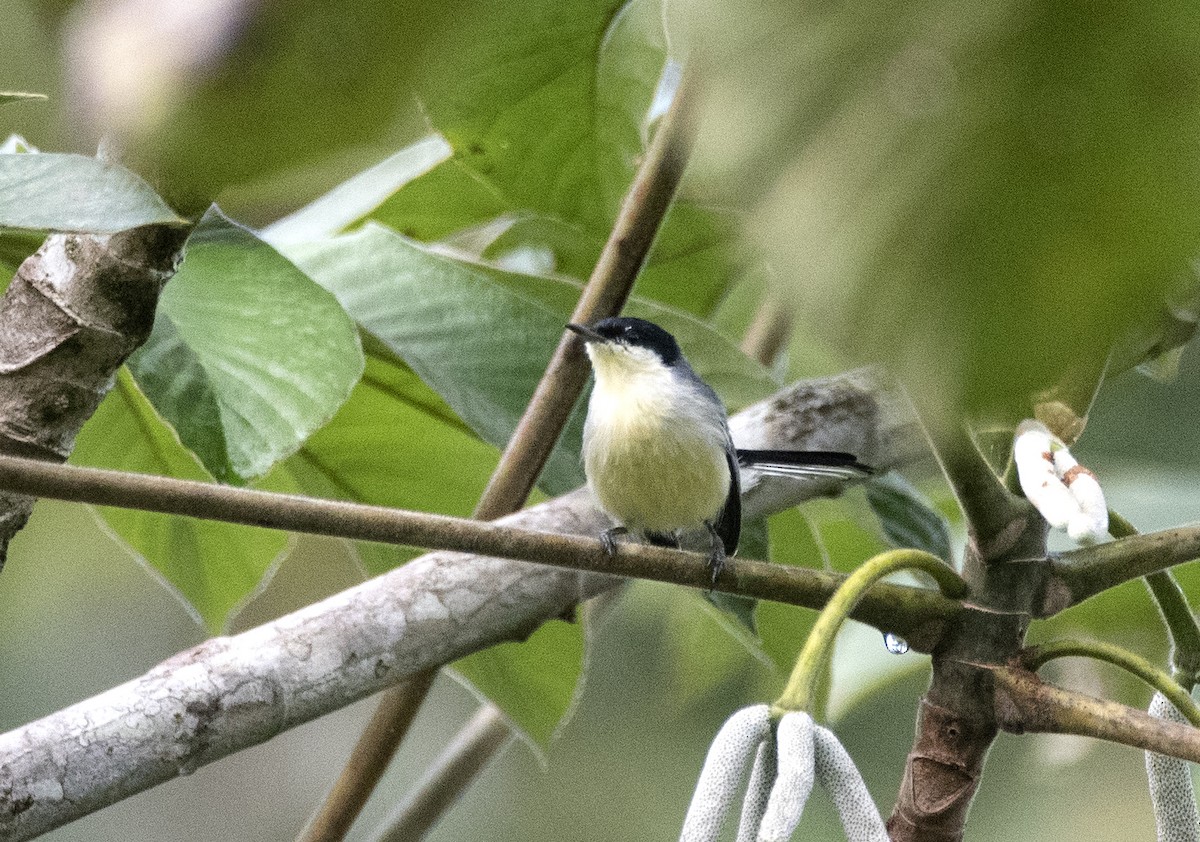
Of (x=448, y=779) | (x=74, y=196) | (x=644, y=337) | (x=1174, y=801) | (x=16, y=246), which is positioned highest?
(x=74, y=196)

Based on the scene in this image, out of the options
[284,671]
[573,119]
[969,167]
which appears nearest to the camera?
Answer: [969,167]

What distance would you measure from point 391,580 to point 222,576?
29 centimetres

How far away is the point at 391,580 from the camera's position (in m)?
0.82

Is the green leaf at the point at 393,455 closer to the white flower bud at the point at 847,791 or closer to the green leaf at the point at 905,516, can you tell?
the green leaf at the point at 905,516

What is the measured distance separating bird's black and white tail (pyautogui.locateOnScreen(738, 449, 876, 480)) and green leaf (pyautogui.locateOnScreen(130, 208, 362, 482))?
432mm

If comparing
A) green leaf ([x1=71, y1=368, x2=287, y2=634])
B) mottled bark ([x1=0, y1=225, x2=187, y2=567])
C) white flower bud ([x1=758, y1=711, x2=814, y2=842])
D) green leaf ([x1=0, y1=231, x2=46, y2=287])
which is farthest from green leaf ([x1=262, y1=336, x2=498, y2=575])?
white flower bud ([x1=758, y1=711, x2=814, y2=842])

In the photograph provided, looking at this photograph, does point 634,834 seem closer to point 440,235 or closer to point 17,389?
point 440,235

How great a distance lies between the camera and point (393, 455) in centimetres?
104

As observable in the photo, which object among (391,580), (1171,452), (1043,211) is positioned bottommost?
(1171,452)

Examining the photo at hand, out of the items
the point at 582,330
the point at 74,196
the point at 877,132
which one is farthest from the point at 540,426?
the point at 877,132

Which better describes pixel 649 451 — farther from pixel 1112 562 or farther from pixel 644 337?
pixel 1112 562

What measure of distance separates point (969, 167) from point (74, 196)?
0.30 metres

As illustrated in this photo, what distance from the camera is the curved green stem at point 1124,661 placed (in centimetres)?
53

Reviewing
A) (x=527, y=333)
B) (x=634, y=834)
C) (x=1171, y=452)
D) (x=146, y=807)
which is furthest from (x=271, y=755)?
(x=527, y=333)
